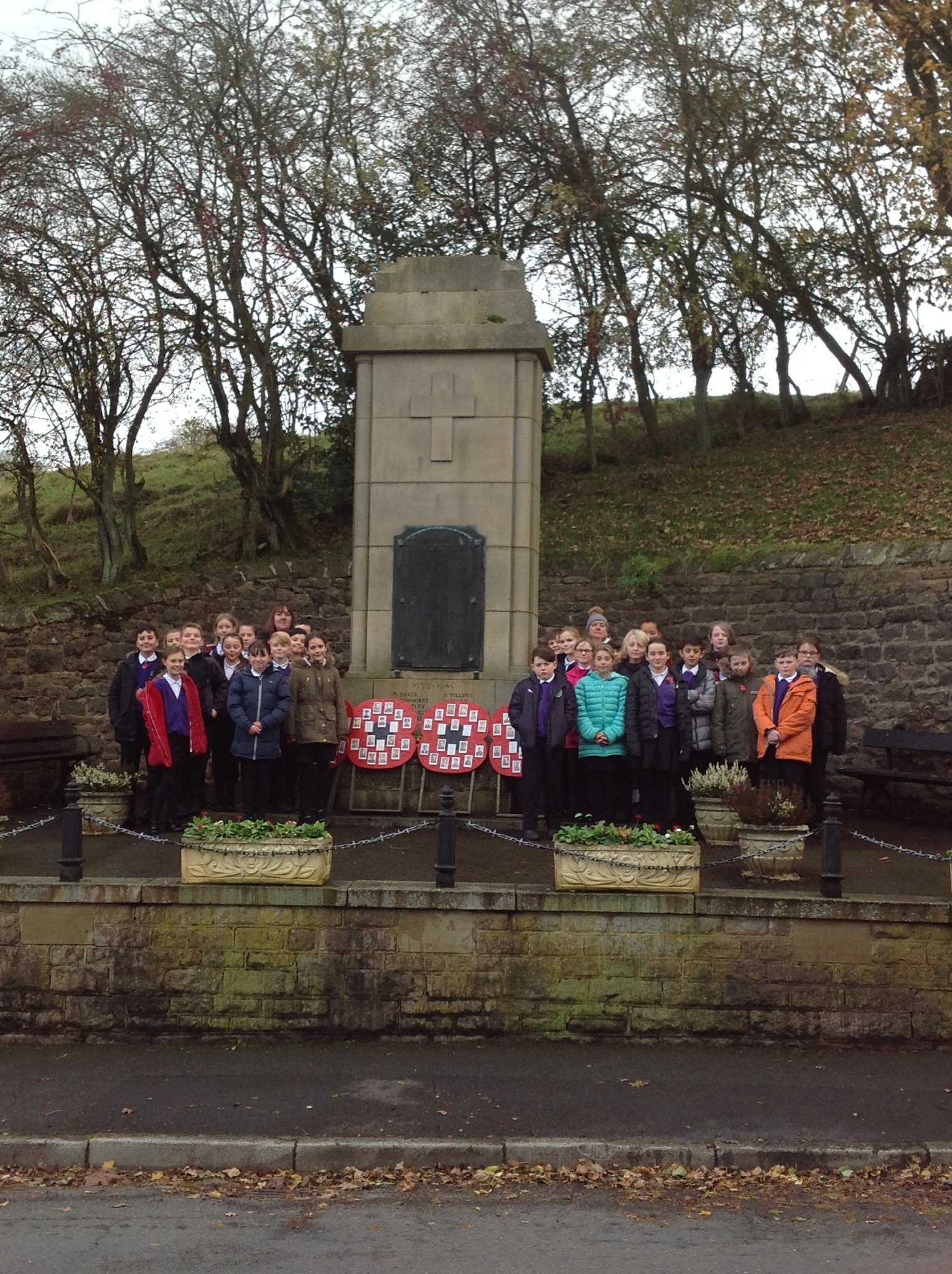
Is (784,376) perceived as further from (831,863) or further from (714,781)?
(831,863)

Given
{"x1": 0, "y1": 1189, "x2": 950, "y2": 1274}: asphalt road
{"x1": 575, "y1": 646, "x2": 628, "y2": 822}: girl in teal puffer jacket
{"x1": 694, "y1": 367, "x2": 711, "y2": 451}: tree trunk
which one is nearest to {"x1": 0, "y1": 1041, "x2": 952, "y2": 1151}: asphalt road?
{"x1": 0, "y1": 1189, "x2": 950, "y2": 1274}: asphalt road

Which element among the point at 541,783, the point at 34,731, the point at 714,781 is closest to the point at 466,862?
the point at 541,783

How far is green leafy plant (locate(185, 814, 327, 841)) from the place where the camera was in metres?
9.39

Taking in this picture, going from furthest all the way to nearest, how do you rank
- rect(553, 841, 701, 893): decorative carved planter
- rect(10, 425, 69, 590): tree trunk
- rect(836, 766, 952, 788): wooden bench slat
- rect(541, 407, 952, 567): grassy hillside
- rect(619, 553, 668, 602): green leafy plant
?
rect(10, 425, 69, 590): tree trunk < rect(541, 407, 952, 567): grassy hillside < rect(619, 553, 668, 602): green leafy plant < rect(836, 766, 952, 788): wooden bench slat < rect(553, 841, 701, 893): decorative carved planter

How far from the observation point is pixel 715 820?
11.8 meters

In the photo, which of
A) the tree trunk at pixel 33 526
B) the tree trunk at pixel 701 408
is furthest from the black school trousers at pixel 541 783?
the tree trunk at pixel 701 408

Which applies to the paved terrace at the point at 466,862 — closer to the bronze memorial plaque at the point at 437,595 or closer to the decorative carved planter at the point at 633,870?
the decorative carved planter at the point at 633,870

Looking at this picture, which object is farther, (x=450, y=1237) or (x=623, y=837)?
(x=623, y=837)

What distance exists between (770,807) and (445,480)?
499 cm

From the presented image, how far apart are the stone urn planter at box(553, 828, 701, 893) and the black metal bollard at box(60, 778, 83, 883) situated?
3.19 metres

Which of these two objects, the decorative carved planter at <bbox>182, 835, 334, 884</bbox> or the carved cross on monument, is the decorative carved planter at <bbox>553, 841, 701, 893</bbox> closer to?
the decorative carved planter at <bbox>182, 835, 334, 884</bbox>

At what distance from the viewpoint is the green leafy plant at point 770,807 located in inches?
400

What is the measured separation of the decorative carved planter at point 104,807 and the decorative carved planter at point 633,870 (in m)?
4.76

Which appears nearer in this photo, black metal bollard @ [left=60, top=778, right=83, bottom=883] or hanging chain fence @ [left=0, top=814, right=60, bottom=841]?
black metal bollard @ [left=60, top=778, right=83, bottom=883]
